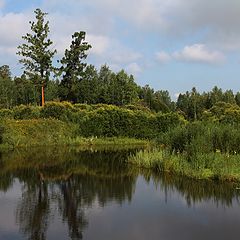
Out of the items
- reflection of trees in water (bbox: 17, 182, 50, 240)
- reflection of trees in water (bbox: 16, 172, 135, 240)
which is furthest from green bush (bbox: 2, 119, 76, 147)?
reflection of trees in water (bbox: 17, 182, 50, 240)

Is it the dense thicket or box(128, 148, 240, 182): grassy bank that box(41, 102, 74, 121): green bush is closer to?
the dense thicket

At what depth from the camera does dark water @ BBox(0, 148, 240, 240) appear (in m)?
8.48

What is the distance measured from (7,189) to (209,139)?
8.33m

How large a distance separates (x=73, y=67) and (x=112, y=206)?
4124cm

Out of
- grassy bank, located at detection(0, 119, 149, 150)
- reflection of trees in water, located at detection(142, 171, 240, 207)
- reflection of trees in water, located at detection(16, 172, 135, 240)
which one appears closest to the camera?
reflection of trees in water, located at detection(16, 172, 135, 240)

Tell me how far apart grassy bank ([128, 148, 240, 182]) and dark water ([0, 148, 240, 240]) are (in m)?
0.57

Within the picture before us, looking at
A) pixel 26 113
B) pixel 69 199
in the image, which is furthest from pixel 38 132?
pixel 69 199

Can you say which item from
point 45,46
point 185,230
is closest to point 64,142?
point 45,46

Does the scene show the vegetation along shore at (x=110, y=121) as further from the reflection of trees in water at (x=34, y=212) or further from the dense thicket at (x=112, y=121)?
the reflection of trees in water at (x=34, y=212)

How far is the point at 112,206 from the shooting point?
10.8 m

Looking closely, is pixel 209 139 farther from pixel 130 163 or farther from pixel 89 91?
pixel 89 91

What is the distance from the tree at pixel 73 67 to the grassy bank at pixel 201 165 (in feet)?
109

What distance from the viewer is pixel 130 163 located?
19188 mm

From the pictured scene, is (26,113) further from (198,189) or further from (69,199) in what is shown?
(198,189)
